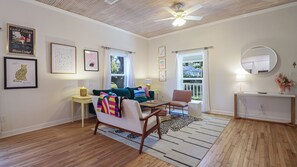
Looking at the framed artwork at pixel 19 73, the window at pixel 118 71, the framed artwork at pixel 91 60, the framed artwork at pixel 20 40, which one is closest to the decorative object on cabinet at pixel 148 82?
the window at pixel 118 71

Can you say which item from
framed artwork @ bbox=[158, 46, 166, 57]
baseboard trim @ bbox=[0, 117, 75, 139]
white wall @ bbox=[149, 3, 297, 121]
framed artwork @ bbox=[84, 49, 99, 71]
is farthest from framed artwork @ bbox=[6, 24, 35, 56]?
white wall @ bbox=[149, 3, 297, 121]

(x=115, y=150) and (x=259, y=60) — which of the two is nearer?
(x=115, y=150)

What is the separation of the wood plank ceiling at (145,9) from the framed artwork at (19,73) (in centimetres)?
147

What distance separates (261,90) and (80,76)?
200 inches

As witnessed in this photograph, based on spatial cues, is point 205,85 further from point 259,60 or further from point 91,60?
point 91,60

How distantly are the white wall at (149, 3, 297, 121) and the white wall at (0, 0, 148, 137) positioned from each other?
10.3 ft

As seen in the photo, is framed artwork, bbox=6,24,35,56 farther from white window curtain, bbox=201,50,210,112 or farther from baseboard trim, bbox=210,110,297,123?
baseboard trim, bbox=210,110,297,123

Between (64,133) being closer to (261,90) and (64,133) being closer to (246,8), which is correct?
(261,90)

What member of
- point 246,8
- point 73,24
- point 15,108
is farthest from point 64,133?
point 246,8

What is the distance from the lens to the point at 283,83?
3576 millimetres

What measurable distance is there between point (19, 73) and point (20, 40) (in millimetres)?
708

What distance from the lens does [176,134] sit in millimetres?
3047

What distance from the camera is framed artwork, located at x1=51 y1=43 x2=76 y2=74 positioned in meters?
3.63

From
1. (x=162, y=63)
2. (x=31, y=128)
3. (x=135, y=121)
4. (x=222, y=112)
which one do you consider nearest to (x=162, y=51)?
(x=162, y=63)
